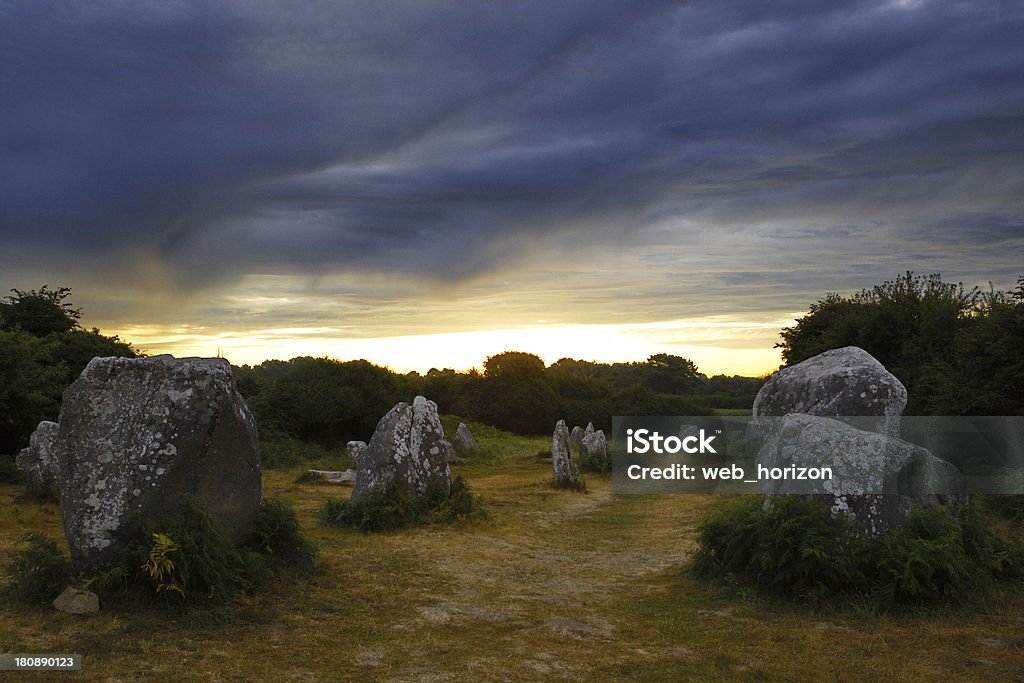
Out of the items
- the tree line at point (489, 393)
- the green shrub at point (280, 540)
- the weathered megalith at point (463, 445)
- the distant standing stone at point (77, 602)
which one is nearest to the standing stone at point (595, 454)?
the weathered megalith at point (463, 445)

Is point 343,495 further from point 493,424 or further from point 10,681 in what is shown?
point 493,424

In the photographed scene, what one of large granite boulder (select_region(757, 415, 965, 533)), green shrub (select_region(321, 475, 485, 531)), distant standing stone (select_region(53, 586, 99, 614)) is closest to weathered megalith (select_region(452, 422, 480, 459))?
green shrub (select_region(321, 475, 485, 531))

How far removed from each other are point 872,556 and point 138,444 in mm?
9015

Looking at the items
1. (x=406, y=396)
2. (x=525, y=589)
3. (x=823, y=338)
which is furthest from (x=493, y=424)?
(x=525, y=589)

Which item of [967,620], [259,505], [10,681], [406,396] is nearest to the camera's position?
[10,681]

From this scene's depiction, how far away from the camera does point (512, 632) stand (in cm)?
902

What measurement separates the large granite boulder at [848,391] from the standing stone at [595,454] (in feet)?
40.2

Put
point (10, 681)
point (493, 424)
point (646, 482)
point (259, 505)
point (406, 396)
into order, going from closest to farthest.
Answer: point (10, 681) < point (259, 505) < point (646, 482) < point (406, 396) < point (493, 424)

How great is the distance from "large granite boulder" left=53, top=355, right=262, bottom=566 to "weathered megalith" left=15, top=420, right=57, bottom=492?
7159 millimetres

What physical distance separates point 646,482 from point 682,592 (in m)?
15.7

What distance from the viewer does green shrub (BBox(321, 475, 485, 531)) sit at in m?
14.8

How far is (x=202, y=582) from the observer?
9195mm

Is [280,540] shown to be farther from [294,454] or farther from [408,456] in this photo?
[294,454]

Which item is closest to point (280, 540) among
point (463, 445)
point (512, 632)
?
point (512, 632)
